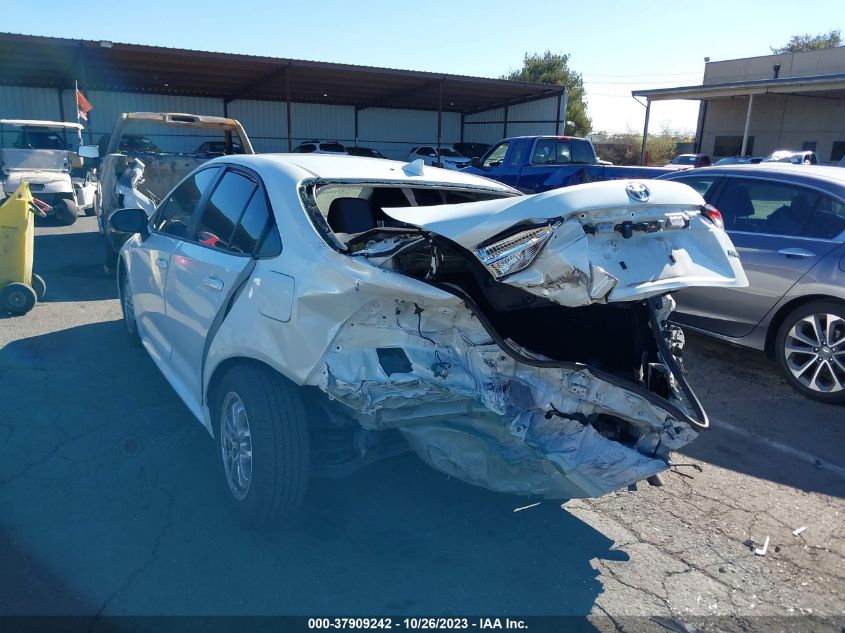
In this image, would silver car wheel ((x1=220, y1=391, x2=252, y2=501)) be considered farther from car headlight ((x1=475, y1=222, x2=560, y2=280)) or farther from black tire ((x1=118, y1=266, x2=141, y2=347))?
black tire ((x1=118, y1=266, x2=141, y2=347))

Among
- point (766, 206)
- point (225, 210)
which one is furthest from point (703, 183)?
point (225, 210)

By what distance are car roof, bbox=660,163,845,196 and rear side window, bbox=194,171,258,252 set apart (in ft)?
14.8

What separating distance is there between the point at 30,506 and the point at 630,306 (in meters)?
3.21

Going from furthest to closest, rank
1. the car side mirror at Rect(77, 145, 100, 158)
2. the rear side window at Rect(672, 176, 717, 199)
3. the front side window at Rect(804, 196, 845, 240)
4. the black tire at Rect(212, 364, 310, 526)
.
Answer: the car side mirror at Rect(77, 145, 100, 158), the rear side window at Rect(672, 176, 717, 199), the front side window at Rect(804, 196, 845, 240), the black tire at Rect(212, 364, 310, 526)

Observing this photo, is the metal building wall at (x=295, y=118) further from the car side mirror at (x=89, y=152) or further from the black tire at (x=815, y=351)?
the black tire at (x=815, y=351)

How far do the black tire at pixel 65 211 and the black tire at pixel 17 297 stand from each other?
7492 millimetres

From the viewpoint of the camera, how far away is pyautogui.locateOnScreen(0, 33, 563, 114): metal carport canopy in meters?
19.3

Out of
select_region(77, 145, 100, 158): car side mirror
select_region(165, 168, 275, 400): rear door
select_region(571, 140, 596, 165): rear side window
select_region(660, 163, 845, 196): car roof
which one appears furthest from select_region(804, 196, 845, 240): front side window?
select_region(77, 145, 100, 158): car side mirror

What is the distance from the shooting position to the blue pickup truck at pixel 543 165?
11.8 meters

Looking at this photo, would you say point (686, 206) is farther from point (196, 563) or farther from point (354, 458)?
point (196, 563)

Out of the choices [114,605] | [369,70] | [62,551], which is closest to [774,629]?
[114,605]

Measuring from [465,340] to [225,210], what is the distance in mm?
1816

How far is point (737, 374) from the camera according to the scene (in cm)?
559

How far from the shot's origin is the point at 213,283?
339 centimetres
